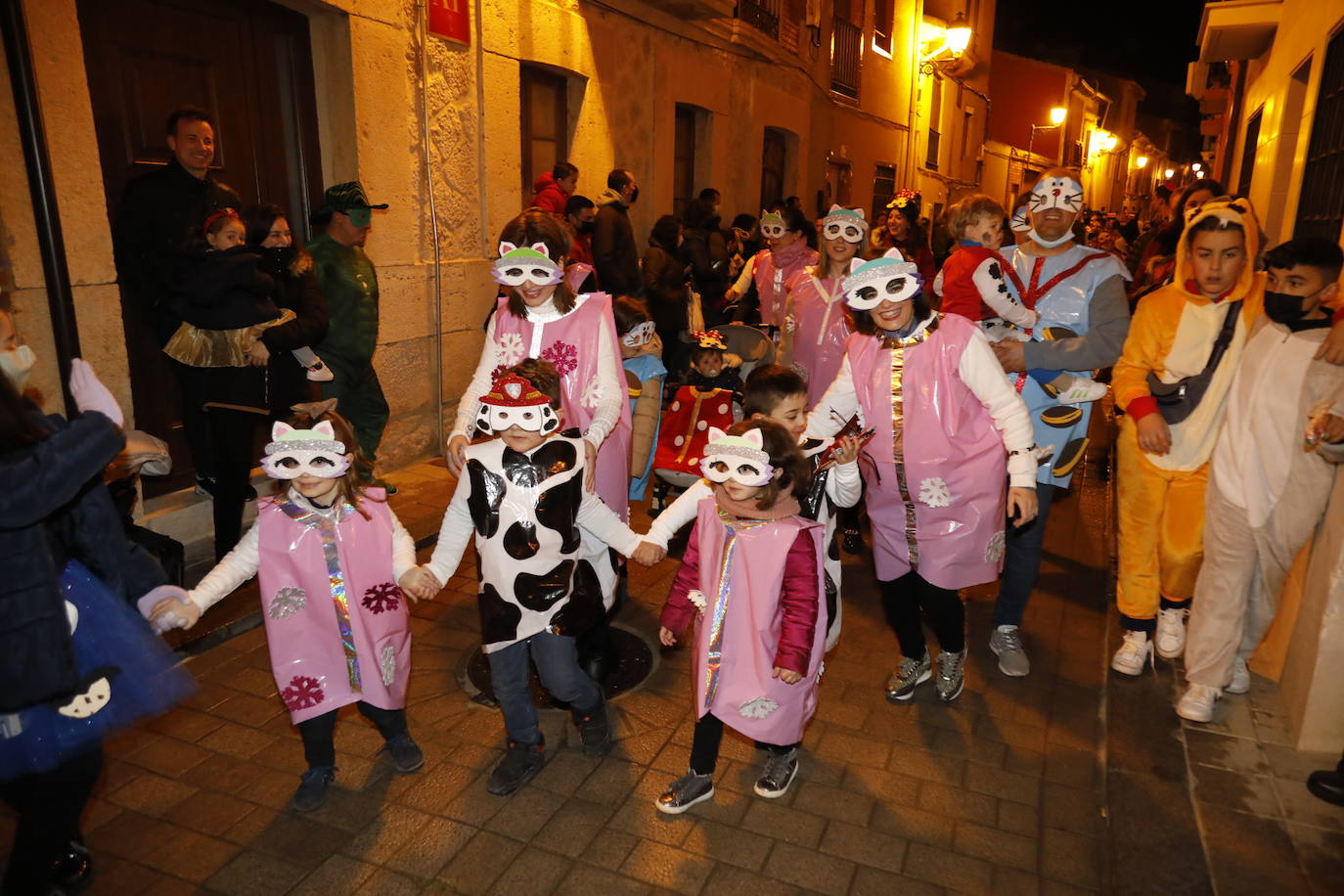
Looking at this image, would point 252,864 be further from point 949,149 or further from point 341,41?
point 949,149

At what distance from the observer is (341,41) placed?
645cm

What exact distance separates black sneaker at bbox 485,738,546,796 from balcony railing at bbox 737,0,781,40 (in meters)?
11.0

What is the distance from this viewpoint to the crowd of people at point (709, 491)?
100 inches

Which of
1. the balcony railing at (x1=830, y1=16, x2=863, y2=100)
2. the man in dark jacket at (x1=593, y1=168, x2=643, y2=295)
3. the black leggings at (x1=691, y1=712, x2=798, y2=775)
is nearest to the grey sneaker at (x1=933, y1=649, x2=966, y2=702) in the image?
the black leggings at (x1=691, y1=712, x2=798, y2=775)

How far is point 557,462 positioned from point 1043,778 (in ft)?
7.20

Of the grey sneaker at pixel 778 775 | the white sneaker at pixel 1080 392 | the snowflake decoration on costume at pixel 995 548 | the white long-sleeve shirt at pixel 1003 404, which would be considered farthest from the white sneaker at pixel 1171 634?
the grey sneaker at pixel 778 775

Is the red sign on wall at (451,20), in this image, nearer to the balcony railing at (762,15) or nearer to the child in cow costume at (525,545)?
the child in cow costume at (525,545)

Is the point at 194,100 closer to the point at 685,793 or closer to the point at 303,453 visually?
the point at 303,453

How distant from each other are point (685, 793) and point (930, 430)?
1.62 metres

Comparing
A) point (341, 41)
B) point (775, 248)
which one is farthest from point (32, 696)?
point (341, 41)

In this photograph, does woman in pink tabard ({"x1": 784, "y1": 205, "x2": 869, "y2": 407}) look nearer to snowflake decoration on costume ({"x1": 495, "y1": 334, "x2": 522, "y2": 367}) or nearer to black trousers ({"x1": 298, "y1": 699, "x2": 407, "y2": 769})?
snowflake decoration on costume ({"x1": 495, "y1": 334, "x2": 522, "y2": 367})

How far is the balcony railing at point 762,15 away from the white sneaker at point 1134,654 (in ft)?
33.5

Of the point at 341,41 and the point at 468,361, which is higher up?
the point at 341,41

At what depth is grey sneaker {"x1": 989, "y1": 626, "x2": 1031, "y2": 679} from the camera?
167 inches
